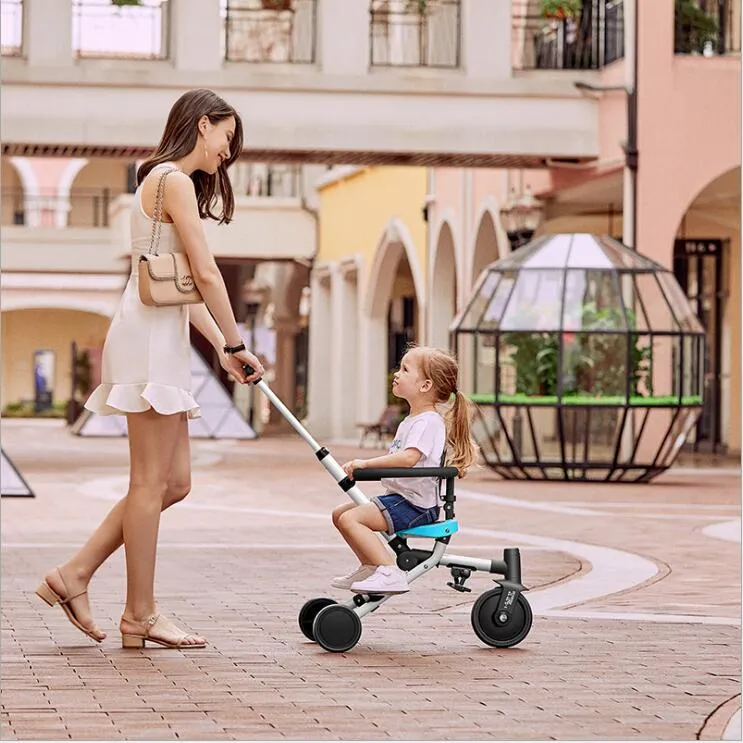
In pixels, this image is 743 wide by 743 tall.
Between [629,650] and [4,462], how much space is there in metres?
10.7

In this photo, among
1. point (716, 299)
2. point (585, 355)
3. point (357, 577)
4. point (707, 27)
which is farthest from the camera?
point (716, 299)

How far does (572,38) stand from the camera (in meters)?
24.2

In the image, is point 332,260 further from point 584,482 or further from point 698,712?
point 698,712

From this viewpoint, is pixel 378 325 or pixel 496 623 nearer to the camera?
pixel 496 623

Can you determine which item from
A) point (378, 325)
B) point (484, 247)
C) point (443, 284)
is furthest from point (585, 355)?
point (378, 325)

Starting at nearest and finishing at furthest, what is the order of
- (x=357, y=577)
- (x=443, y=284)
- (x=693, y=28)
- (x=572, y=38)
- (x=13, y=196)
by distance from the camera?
(x=357, y=577) < (x=693, y=28) < (x=572, y=38) < (x=443, y=284) < (x=13, y=196)

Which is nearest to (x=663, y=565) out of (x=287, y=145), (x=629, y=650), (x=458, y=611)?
(x=458, y=611)

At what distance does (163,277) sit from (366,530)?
3.79 ft

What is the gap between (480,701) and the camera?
576 centimetres

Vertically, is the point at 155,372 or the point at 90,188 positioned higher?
the point at 90,188

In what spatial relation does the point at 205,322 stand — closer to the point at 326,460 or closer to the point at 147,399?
the point at 147,399

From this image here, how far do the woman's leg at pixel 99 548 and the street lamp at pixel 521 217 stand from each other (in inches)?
698

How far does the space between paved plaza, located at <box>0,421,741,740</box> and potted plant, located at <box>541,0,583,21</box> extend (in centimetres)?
976

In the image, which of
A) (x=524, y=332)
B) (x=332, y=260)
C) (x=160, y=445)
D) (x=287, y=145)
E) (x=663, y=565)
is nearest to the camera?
(x=160, y=445)
